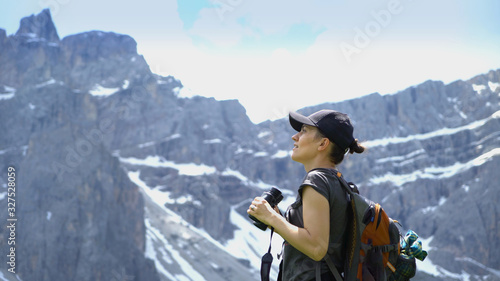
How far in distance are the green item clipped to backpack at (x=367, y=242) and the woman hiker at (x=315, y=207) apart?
93 mm

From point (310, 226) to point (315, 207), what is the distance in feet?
0.52

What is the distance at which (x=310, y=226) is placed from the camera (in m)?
4.41

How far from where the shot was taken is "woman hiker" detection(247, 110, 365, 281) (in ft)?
14.4

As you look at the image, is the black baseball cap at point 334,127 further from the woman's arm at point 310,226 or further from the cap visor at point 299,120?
the woman's arm at point 310,226

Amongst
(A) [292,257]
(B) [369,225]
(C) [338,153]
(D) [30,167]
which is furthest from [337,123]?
(D) [30,167]

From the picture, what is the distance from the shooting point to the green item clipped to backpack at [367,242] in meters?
4.54

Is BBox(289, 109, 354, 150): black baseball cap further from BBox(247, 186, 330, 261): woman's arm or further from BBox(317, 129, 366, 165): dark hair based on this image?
BBox(247, 186, 330, 261): woman's arm

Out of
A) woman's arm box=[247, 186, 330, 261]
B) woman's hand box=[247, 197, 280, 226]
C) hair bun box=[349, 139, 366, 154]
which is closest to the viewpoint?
woman's arm box=[247, 186, 330, 261]

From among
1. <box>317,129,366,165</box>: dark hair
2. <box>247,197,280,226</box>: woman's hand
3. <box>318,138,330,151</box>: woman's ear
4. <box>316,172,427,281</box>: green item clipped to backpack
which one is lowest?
<box>316,172,427,281</box>: green item clipped to backpack

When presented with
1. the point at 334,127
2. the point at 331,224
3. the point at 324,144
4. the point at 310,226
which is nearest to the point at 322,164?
the point at 324,144

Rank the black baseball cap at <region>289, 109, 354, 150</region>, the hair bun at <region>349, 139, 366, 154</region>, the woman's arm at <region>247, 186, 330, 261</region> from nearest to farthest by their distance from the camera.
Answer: the woman's arm at <region>247, 186, 330, 261</region> → the black baseball cap at <region>289, 109, 354, 150</region> → the hair bun at <region>349, 139, 366, 154</region>

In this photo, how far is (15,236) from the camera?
470 ft

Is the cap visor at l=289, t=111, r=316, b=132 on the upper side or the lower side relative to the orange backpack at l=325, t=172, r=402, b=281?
upper

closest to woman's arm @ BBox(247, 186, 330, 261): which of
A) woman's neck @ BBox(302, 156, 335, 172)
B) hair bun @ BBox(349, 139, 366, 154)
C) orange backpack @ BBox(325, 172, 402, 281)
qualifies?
orange backpack @ BBox(325, 172, 402, 281)
